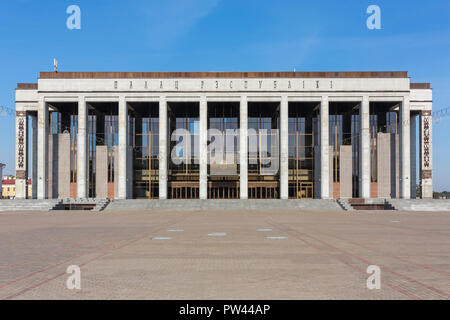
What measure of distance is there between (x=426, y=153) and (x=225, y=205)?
1402 inches

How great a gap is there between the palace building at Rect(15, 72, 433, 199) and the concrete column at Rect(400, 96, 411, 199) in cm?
14

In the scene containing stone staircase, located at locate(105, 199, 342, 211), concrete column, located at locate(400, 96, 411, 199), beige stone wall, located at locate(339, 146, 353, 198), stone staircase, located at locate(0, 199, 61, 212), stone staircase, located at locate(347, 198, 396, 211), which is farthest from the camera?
beige stone wall, located at locate(339, 146, 353, 198)

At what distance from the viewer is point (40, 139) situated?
5772cm

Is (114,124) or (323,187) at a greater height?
(114,124)

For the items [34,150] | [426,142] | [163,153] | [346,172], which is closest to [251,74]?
[163,153]

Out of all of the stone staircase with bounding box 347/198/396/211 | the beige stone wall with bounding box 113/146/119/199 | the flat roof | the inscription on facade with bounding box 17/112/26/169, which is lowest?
the stone staircase with bounding box 347/198/396/211

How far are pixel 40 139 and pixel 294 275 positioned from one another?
5523 centimetres

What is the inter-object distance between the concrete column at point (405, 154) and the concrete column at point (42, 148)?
49.9m

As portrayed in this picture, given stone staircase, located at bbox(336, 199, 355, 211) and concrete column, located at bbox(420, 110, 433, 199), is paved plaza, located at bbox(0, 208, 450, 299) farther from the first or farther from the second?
concrete column, located at bbox(420, 110, 433, 199)

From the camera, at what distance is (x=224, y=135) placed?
63562 mm

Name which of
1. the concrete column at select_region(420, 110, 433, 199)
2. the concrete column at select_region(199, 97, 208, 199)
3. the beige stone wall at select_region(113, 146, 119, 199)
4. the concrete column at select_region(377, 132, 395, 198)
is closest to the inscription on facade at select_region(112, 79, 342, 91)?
the concrete column at select_region(199, 97, 208, 199)

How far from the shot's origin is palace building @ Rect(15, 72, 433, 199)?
57844 millimetres

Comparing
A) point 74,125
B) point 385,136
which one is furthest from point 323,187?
point 74,125

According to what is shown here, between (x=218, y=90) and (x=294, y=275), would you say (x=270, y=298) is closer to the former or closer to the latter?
(x=294, y=275)
